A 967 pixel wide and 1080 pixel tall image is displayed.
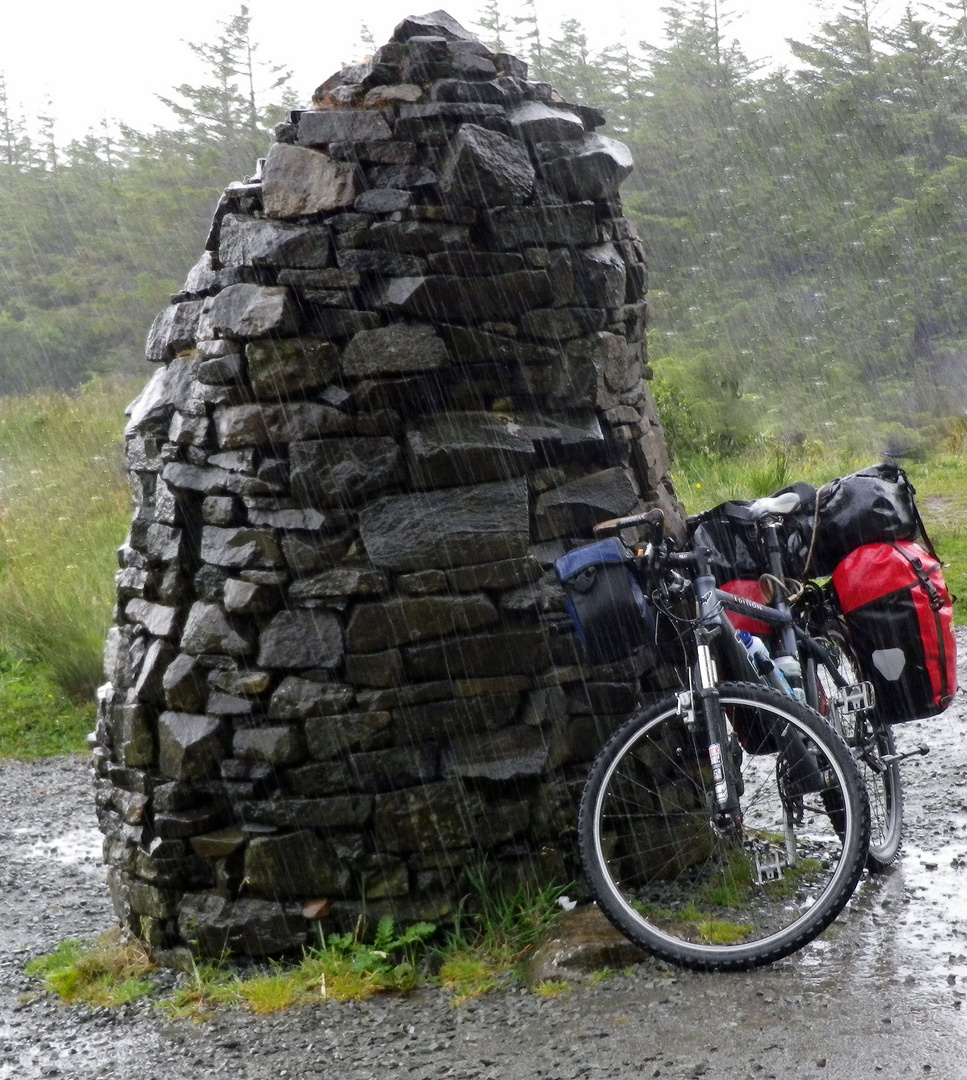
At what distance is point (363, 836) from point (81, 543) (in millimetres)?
7880

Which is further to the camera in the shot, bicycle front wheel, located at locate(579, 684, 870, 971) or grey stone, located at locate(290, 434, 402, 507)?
grey stone, located at locate(290, 434, 402, 507)

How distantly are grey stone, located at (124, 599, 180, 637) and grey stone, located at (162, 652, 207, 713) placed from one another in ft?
0.43

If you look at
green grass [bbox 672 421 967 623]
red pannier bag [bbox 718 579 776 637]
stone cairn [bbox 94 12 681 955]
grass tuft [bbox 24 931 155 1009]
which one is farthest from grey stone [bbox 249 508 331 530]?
green grass [bbox 672 421 967 623]

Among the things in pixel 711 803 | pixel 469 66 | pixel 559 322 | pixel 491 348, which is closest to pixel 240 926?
pixel 711 803

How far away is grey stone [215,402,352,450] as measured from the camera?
4059 mm

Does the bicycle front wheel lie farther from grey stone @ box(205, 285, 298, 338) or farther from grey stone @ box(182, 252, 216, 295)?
grey stone @ box(182, 252, 216, 295)

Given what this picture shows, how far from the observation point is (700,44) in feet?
92.4

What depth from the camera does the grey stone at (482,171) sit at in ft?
13.3

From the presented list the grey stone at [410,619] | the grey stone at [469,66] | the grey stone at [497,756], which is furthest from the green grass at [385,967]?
the grey stone at [469,66]

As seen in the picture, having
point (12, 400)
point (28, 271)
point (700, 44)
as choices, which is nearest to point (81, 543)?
point (12, 400)

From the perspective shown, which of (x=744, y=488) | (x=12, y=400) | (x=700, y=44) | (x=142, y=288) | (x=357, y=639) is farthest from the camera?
(x=700, y=44)

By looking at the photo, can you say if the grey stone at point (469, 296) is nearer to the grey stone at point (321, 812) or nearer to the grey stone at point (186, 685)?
the grey stone at point (186, 685)

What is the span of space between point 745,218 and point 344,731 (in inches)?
858

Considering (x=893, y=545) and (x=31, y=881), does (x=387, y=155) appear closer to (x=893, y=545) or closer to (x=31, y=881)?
(x=893, y=545)
